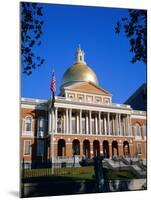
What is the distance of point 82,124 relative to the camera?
14.0 meters

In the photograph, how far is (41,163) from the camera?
32.6 feet

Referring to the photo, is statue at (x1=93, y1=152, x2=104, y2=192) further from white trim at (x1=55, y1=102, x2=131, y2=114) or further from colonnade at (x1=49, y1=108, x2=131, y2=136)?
white trim at (x1=55, y1=102, x2=131, y2=114)

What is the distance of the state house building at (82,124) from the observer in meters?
10.9

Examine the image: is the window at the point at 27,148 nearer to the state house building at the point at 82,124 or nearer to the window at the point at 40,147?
the state house building at the point at 82,124

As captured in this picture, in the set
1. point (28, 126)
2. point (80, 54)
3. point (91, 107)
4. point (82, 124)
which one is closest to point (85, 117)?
point (82, 124)

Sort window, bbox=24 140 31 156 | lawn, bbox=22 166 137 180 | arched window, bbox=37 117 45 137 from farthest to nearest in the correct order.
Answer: arched window, bbox=37 117 45 137 < window, bbox=24 140 31 156 < lawn, bbox=22 166 137 180

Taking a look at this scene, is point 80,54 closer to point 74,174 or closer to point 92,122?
point 74,174

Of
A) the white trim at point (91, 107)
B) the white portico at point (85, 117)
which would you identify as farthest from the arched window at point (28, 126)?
the white trim at point (91, 107)

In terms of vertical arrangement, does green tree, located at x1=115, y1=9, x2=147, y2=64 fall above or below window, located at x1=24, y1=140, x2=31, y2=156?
above

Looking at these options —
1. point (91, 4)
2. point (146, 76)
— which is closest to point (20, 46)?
point (91, 4)

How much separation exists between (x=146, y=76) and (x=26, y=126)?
12.8 ft

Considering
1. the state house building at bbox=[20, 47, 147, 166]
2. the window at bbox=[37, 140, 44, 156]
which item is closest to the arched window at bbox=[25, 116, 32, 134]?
the state house building at bbox=[20, 47, 147, 166]

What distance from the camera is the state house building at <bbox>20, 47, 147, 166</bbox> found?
10938mm

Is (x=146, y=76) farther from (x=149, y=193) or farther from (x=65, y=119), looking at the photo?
(x=65, y=119)
